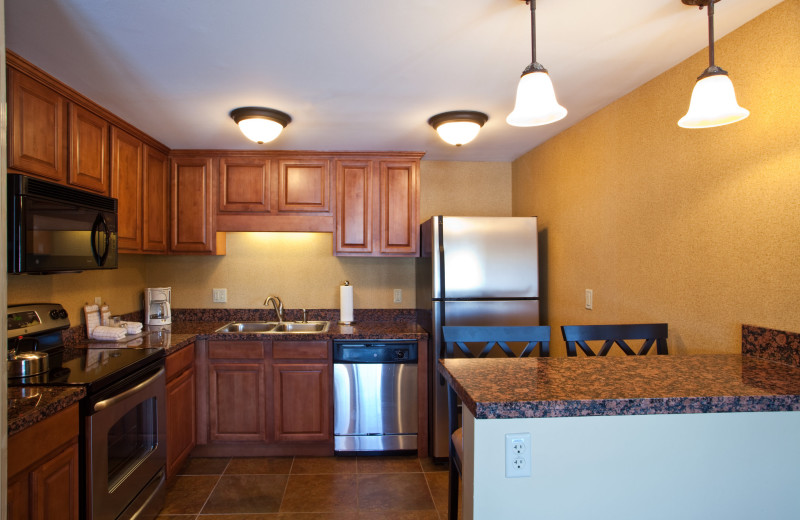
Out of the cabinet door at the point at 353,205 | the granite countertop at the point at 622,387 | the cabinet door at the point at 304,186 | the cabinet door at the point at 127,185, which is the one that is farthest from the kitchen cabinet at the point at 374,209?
the granite countertop at the point at 622,387

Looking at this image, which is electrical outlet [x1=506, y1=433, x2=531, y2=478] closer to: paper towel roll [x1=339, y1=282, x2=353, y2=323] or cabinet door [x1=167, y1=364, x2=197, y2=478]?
cabinet door [x1=167, y1=364, x2=197, y2=478]

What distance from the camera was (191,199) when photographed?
3.45 m

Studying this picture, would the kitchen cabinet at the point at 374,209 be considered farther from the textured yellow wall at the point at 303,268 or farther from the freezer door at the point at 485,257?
the freezer door at the point at 485,257

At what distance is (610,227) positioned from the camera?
2.48m

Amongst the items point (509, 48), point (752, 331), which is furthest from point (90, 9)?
point (752, 331)

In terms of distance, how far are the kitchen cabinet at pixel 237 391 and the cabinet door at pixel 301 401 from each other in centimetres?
11

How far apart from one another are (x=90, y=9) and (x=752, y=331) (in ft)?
8.36

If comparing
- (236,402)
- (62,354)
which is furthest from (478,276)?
(62,354)

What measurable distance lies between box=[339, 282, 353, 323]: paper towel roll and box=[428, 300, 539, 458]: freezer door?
82cm

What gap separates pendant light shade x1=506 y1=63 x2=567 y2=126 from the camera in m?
1.34

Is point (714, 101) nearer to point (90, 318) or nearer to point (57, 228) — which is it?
point (57, 228)

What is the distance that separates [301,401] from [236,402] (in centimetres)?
44

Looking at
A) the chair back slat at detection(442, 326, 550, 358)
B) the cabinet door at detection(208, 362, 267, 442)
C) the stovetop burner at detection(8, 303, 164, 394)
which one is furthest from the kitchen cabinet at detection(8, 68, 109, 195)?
the chair back slat at detection(442, 326, 550, 358)

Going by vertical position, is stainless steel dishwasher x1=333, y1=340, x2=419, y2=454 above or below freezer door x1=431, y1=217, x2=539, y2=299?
below
